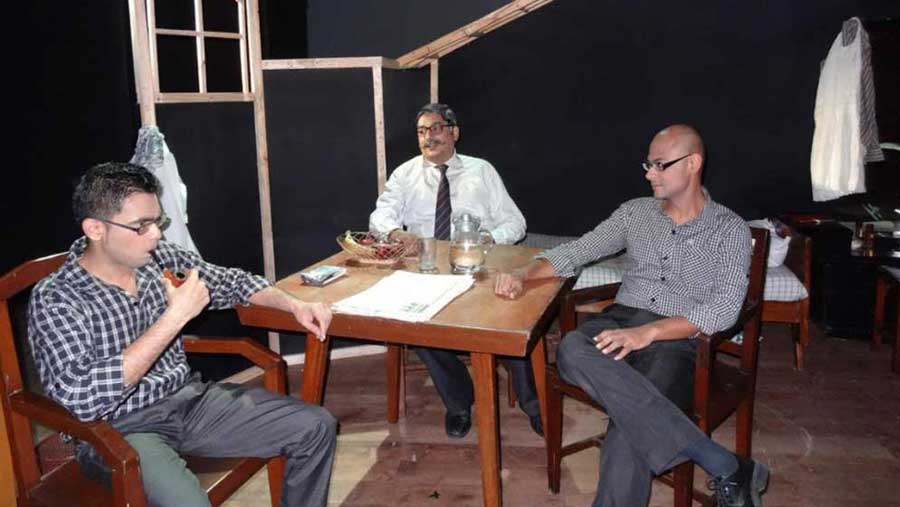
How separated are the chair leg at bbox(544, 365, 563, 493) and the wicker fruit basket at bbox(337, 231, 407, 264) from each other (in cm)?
69

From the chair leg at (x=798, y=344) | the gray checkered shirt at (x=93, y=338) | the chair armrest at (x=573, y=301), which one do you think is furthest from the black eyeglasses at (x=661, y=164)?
the chair leg at (x=798, y=344)

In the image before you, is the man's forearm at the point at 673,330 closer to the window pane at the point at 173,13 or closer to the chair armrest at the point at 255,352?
the chair armrest at the point at 255,352

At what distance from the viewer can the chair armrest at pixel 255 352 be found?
2049 mm

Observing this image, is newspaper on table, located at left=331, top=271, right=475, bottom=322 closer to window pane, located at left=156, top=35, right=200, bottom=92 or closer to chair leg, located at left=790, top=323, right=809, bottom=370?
window pane, located at left=156, top=35, right=200, bottom=92

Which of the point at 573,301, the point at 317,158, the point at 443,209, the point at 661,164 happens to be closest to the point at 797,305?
the point at 661,164

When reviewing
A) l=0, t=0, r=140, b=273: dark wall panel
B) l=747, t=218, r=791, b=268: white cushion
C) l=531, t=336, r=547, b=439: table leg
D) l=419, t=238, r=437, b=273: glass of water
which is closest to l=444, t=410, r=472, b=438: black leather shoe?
l=531, t=336, r=547, b=439: table leg

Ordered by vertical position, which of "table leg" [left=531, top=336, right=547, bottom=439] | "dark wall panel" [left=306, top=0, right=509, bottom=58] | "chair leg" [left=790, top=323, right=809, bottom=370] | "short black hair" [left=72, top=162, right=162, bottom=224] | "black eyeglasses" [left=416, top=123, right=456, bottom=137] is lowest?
"chair leg" [left=790, top=323, right=809, bottom=370]

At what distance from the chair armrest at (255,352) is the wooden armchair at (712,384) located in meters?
0.94

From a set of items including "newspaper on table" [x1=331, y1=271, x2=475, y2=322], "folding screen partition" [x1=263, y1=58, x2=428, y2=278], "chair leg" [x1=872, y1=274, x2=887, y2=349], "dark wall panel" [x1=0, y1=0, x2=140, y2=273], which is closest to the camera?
"newspaper on table" [x1=331, y1=271, x2=475, y2=322]

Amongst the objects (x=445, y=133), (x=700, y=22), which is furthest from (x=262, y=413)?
(x=700, y=22)

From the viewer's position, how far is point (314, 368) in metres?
2.31

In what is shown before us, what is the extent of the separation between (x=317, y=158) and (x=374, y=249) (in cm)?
125

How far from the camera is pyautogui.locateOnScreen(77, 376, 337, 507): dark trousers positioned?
6.15ft

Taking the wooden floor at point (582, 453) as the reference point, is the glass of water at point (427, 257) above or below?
above
